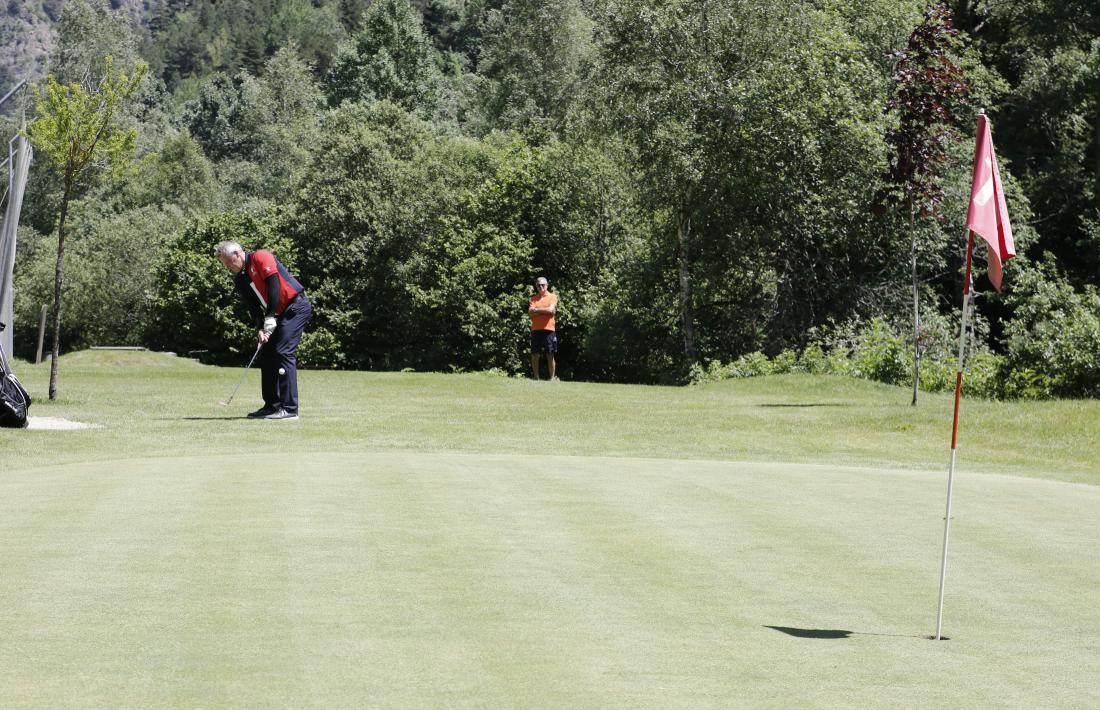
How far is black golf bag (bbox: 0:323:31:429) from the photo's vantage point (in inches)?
604

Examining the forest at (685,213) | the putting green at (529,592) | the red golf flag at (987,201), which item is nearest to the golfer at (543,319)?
the forest at (685,213)

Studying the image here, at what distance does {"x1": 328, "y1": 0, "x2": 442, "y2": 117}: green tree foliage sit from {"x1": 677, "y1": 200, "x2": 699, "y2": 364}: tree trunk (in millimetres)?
44586

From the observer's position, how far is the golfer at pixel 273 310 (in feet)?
51.4

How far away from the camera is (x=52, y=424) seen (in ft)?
52.6

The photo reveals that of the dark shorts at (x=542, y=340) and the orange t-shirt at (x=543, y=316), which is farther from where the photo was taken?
the dark shorts at (x=542, y=340)

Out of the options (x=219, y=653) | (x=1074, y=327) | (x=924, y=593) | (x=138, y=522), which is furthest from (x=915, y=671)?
(x=1074, y=327)

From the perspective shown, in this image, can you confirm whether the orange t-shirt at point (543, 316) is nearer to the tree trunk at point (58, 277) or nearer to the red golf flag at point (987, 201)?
the tree trunk at point (58, 277)

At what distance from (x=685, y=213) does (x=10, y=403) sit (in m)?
23.8

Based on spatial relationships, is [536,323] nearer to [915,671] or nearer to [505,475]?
[505,475]

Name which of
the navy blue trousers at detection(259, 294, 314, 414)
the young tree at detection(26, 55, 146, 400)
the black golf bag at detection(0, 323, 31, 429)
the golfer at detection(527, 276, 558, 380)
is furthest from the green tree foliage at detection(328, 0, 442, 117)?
the black golf bag at detection(0, 323, 31, 429)

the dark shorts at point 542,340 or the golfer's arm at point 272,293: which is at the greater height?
the golfer's arm at point 272,293

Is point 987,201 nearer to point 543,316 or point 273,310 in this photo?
point 273,310

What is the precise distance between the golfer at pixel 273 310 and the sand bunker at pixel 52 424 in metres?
2.19

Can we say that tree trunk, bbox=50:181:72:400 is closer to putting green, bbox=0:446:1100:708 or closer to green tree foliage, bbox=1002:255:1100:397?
putting green, bbox=0:446:1100:708
